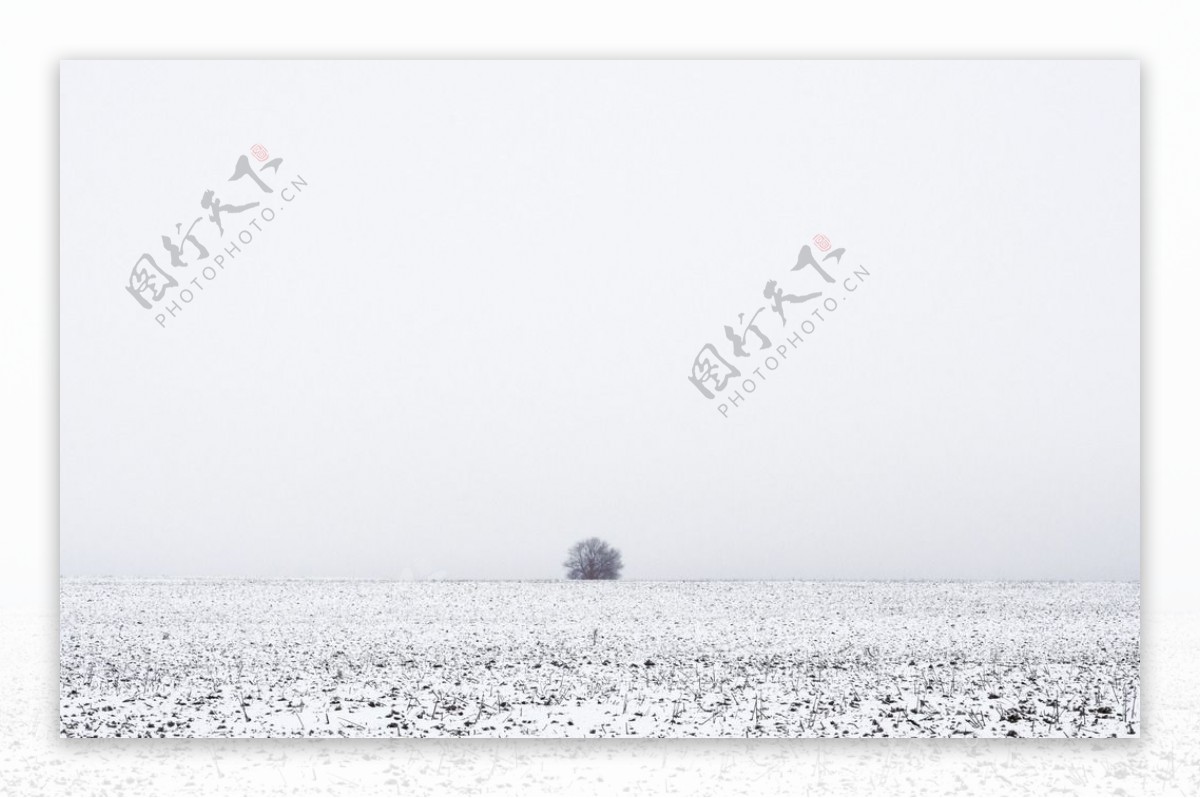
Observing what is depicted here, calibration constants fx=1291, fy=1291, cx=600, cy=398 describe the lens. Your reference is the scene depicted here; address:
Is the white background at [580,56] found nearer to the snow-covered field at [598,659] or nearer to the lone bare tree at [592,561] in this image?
the snow-covered field at [598,659]

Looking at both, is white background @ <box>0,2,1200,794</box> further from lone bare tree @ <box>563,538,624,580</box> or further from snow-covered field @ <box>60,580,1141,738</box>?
lone bare tree @ <box>563,538,624,580</box>

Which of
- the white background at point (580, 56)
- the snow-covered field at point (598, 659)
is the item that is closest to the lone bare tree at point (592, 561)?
the snow-covered field at point (598, 659)

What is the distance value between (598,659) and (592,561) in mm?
756

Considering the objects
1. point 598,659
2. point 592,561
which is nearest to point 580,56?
point 592,561

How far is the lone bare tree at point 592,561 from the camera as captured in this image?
9.92m

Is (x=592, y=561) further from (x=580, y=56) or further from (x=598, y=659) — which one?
(x=580, y=56)

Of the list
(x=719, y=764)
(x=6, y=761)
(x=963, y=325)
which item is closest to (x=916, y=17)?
(x=963, y=325)

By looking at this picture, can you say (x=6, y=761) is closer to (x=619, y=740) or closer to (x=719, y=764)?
(x=619, y=740)

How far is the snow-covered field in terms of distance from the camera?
9312mm

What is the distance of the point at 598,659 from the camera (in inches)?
388

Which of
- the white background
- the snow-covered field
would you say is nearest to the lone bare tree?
the snow-covered field

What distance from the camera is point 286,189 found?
973 cm

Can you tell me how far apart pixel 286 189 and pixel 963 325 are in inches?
204

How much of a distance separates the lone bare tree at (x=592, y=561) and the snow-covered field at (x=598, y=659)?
12 centimetres
